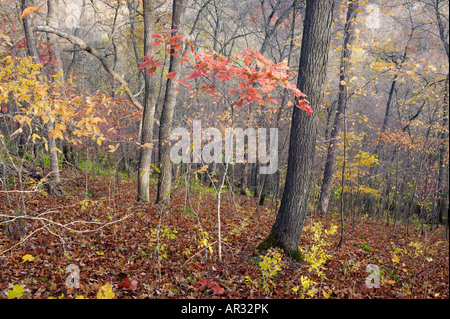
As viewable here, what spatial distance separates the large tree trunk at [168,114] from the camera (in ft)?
22.2

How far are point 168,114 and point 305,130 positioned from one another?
3944mm

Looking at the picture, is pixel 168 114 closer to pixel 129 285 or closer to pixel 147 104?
pixel 147 104

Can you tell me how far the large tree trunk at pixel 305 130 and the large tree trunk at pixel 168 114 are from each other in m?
3.32

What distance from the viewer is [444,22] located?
29.1 feet

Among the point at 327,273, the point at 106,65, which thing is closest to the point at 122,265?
the point at 327,273

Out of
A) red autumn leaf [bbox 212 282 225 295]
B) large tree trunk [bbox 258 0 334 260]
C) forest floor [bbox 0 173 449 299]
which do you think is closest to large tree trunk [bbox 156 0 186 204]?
forest floor [bbox 0 173 449 299]

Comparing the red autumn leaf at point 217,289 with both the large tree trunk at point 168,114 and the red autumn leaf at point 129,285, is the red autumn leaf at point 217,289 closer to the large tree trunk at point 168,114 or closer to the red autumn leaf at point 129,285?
the red autumn leaf at point 129,285

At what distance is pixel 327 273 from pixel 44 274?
3.99m

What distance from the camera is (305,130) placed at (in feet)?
14.1

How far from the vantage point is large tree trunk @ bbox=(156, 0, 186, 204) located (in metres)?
6.77

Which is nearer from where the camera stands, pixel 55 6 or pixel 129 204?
pixel 129 204

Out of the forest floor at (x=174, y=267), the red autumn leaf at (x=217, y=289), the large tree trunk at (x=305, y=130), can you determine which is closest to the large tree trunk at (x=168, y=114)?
the forest floor at (x=174, y=267)
